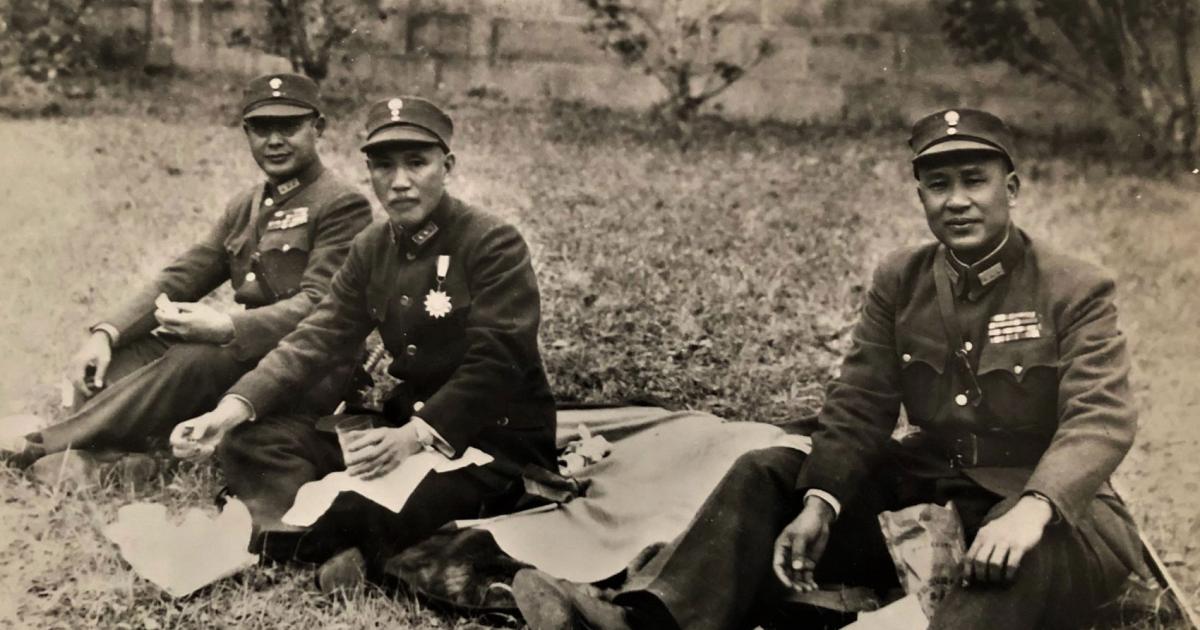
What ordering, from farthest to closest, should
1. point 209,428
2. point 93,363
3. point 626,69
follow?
point 626,69, point 93,363, point 209,428

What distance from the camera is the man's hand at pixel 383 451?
274 centimetres

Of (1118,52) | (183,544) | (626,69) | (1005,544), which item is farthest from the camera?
(626,69)

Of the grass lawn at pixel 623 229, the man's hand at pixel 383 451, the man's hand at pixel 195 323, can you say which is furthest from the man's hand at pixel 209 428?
the man's hand at pixel 383 451

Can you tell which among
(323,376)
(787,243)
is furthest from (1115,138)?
(323,376)

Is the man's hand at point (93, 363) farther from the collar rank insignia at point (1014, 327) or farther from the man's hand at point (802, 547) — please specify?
the collar rank insignia at point (1014, 327)

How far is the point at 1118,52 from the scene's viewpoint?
121 inches

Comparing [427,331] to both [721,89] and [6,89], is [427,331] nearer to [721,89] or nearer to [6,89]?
[721,89]

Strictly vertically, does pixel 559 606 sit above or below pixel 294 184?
below

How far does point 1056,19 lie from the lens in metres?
3.08

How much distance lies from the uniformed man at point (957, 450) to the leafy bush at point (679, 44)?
0.98 metres

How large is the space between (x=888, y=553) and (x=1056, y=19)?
1.56 metres

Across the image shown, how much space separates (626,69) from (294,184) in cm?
101

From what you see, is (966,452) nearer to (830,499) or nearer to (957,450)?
(957,450)

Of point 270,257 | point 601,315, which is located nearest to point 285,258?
point 270,257
